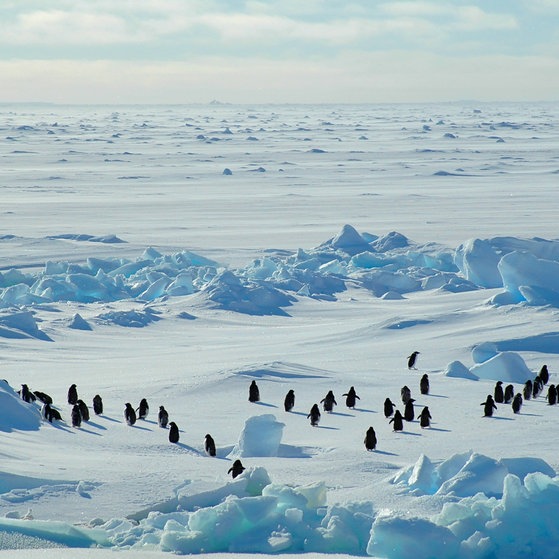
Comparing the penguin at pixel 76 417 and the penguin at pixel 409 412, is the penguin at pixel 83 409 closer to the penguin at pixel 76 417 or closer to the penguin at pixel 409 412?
the penguin at pixel 76 417

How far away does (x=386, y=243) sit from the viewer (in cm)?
1873

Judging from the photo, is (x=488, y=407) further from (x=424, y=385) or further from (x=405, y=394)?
(x=424, y=385)

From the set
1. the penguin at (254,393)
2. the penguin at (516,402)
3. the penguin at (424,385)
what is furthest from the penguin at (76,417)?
the penguin at (516,402)

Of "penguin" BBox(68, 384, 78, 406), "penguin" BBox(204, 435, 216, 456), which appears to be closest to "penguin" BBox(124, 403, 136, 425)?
"penguin" BBox(68, 384, 78, 406)

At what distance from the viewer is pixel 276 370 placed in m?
9.34

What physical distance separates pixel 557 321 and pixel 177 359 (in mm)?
4456

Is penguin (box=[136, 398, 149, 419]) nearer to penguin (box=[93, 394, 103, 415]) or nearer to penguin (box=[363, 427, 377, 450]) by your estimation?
penguin (box=[93, 394, 103, 415])

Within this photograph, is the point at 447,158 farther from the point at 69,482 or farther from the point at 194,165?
the point at 69,482

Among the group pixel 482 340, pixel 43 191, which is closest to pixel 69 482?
pixel 482 340

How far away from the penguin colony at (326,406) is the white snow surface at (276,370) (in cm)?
8

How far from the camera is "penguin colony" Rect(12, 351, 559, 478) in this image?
7.43m

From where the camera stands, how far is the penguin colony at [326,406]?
7.43 meters

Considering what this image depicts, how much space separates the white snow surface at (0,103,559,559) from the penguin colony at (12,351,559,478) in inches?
3.0

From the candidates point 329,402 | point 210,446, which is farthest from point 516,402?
point 210,446
